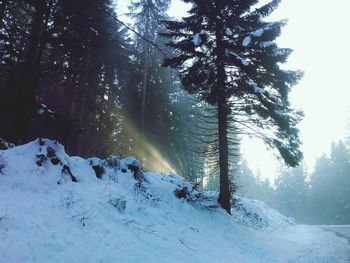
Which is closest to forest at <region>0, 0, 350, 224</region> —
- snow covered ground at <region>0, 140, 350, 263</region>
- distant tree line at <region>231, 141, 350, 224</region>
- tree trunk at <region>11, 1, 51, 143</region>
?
tree trunk at <region>11, 1, 51, 143</region>

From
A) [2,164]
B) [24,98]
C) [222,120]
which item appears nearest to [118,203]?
[2,164]

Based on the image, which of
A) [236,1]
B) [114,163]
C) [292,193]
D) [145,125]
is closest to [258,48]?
[236,1]

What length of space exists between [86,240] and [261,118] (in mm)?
10450

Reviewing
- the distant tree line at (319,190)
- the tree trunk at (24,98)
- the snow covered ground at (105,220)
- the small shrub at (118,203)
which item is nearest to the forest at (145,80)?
the tree trunk at (24,98)

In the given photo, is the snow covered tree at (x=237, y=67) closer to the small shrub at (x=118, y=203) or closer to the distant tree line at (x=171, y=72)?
the distant tree line at (x=171, y=72)

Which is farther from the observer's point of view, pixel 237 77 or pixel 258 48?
pixel 237 77

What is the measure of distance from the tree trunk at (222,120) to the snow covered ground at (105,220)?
1.73 metres

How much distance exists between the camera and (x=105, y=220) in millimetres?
6773

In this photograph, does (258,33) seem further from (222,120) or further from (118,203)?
(118,203)

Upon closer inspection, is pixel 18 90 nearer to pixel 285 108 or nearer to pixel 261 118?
pixel 261 118

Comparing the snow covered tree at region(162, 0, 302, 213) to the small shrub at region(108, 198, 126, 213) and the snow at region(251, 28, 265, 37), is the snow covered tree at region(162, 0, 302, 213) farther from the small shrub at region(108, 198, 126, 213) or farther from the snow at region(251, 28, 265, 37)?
the small shrub at region(108, 198, 126, 213)

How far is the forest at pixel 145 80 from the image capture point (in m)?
11.4

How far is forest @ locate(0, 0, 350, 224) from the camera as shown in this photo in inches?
447

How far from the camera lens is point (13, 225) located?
5.28 metres
